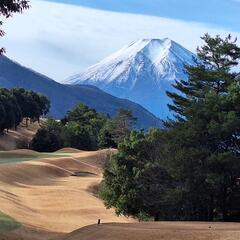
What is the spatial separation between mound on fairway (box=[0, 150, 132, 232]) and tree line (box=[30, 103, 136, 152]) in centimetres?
1298

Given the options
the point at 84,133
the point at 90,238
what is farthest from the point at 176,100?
the point at 84,133

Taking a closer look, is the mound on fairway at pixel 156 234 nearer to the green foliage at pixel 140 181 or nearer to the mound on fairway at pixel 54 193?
the mound on fairway at pixel 54 193

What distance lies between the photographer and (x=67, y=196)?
50.3 metres

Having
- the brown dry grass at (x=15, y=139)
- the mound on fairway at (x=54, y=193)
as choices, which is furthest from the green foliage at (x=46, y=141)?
the mound on fairway at (x=54, y=193)

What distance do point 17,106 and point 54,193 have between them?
43313mm

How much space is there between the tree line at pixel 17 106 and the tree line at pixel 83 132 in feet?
11.9

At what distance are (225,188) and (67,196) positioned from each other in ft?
72.0

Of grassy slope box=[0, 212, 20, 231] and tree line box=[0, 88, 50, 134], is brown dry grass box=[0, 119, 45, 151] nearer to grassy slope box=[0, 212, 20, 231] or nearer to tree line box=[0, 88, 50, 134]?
tree line box=[0, 88, 50, 134]

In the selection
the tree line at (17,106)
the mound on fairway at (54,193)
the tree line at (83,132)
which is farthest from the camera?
the tree line at (83,132)

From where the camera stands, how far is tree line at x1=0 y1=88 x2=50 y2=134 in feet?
286

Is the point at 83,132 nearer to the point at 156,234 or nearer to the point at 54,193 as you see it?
the point at 54,193

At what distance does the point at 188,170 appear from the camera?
31281 millimetres

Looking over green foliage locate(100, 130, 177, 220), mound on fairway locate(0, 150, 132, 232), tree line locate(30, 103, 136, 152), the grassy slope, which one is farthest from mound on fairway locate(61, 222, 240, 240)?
tree line locate(30, 103, 136, 152)

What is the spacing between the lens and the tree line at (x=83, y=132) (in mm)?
92125
